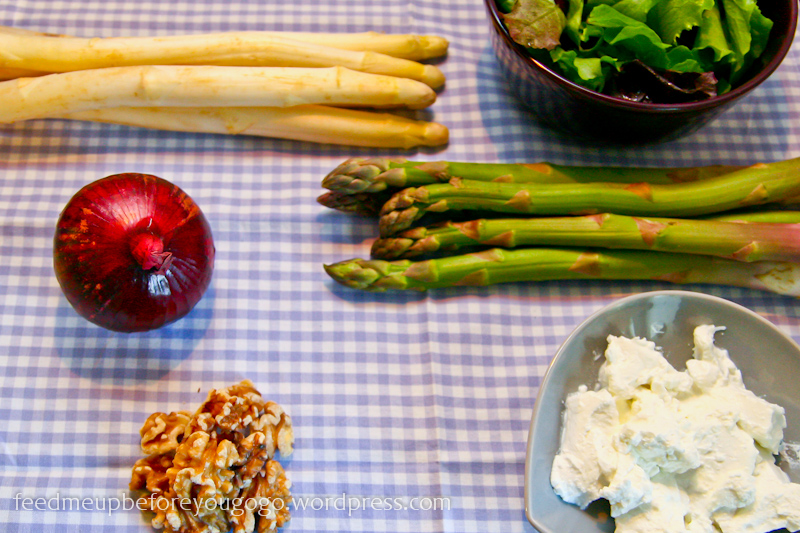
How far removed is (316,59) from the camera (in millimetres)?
997

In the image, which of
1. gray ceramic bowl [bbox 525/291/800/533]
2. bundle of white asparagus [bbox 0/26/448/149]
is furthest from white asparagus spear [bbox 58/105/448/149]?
gray ceramic bowl [bbox 525/291/800/533]

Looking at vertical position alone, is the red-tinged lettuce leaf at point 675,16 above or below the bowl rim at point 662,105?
above

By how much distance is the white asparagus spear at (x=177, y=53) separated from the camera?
0.95 metres

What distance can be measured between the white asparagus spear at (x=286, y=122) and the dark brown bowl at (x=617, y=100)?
0.18 meters

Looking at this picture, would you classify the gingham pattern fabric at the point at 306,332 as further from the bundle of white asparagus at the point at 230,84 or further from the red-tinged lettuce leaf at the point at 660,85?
the red-tinged lettuce leaf at the point at 660,85

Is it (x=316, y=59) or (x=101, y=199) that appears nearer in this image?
(x=101, y=199)

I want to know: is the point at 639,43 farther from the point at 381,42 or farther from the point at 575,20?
the point at 381,42

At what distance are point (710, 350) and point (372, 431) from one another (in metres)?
0.52

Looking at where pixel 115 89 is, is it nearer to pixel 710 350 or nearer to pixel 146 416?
pixel 146 416

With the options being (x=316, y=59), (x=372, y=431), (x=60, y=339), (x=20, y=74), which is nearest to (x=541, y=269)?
(x=372, y=431)

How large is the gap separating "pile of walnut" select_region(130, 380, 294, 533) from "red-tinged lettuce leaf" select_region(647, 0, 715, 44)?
799 mm

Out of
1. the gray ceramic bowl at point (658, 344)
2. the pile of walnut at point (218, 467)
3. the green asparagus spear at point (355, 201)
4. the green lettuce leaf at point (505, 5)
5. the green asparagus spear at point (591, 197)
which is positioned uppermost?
the green lettuce leaf at point (505, 5)

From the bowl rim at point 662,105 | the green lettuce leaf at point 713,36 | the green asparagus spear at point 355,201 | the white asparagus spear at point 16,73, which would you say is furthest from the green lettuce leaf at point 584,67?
the white asparagus spear at point 16,73

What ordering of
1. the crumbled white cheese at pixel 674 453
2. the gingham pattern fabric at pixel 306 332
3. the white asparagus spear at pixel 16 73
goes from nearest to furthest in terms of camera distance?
the crumbled white cheese at pixel 674 453 → the gingham pattern fabric at pixel 306 332 → the white asparagus spear at pixel 16 73
